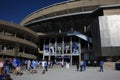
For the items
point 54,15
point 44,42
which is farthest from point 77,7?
point 44,42

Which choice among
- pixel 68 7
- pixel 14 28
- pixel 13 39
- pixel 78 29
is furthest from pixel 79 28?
pixel 13 39

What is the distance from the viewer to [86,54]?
153 ft

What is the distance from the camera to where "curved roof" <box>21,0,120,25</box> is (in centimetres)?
4453

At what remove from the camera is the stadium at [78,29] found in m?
38.4

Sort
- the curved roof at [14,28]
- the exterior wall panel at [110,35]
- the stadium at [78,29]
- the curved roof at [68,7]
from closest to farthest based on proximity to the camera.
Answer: the exterior wall panel at [110,35] < the stadium at [78,29] < the curved roof at [14,28] < the curved roof at [68,7]

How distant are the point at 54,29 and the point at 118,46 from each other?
23.5m

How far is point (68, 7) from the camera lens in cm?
4741

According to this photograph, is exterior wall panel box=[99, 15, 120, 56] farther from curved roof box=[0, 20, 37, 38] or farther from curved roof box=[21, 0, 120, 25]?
curved roof box=[0, 20, 37, 38]

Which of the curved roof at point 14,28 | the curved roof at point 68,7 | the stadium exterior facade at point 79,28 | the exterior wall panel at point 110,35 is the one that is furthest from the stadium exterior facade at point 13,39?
the exterior wall panel at point 110,35

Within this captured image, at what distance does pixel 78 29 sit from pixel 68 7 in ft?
28.2

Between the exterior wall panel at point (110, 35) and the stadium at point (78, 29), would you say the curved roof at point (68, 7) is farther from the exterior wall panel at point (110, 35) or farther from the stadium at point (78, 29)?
the exterior wall panel at point (110, 35)

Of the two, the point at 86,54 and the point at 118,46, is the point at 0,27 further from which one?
the point at 118,46

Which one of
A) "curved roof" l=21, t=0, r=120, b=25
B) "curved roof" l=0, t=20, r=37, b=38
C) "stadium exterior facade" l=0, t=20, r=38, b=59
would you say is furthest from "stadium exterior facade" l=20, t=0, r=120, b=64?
"curved roof" l=0, t=20, r=37, b=38

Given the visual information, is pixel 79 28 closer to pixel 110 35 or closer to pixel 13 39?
pixel 110 35
